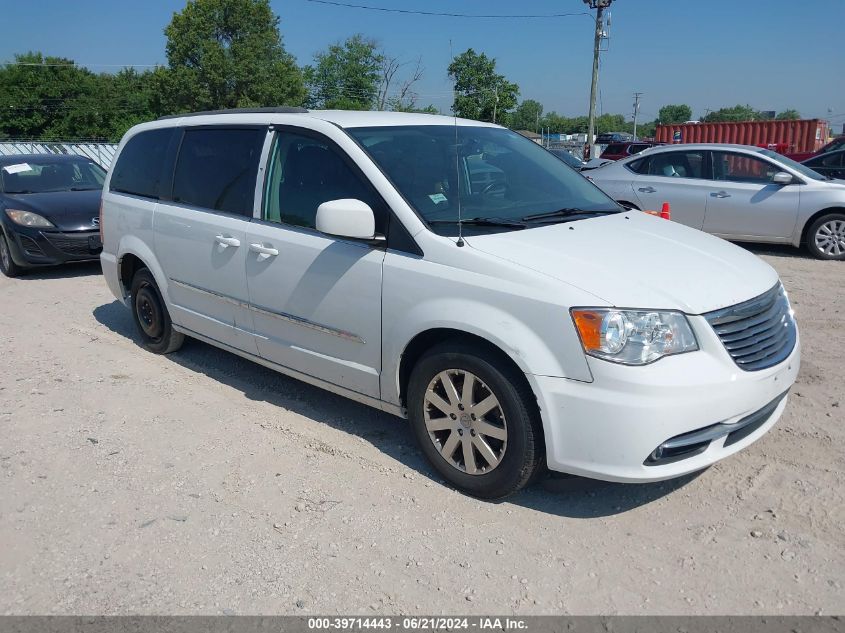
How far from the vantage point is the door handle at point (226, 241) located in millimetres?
4742

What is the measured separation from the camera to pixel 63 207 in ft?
31.1

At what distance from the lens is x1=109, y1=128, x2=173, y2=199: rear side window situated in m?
5.77

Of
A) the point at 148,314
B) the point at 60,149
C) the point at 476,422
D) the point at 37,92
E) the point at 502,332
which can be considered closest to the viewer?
the point at 502,332

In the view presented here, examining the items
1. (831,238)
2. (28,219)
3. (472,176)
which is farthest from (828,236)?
(28,219)

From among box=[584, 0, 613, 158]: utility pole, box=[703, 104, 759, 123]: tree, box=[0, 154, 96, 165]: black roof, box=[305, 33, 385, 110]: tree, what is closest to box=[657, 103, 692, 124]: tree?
box=[703, 104, 759, 123]: tree

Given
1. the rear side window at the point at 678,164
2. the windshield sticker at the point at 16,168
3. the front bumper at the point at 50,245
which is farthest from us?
the rear side window at the point at 678,164

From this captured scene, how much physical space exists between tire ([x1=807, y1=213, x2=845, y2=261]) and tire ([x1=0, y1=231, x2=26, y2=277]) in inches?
403

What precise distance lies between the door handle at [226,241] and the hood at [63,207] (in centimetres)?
529

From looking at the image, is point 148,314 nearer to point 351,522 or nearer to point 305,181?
point 305,181

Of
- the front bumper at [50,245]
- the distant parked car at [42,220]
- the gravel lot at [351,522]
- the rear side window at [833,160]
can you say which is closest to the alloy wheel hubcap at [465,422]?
the gravel lot at [351,522]

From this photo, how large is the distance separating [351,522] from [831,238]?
28.0ft

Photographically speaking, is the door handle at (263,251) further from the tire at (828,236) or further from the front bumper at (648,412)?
the tire at (828,236)

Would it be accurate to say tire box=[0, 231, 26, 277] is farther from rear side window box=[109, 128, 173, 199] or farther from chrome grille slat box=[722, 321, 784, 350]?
chrome grille slat box=[722, 321, 784, 350]

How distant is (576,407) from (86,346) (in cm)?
487
